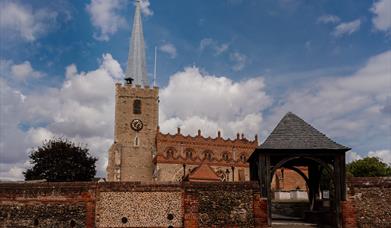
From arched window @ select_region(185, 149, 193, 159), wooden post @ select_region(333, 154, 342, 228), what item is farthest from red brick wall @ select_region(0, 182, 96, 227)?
arched window @ select_region(185, 149, 193, 159)

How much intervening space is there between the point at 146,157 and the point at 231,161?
1197 centimetres

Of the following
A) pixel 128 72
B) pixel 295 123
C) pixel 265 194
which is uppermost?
pixel 128 72

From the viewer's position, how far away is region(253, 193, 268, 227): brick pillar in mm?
14969

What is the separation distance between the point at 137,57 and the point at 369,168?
3691 cm

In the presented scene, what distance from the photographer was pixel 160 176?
2034 inches

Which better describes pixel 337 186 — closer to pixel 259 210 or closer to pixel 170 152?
pixel 259 210

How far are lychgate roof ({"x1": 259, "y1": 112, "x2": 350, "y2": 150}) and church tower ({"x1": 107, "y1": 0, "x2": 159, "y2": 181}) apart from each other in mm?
39803

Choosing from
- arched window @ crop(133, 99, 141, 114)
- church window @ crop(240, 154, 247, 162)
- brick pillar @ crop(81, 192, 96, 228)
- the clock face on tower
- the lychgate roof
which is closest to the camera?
brick pillar @ crop(81, 192, 96, 228)

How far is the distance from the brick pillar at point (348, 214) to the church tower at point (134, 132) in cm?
4155

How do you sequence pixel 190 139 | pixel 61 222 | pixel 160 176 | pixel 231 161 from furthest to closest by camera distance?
A: pixel 190 139 → pixel 231 161 → pixel 160 176 → pixel 61 222

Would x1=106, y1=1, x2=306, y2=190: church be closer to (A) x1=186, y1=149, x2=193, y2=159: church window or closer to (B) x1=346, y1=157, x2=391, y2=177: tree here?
(A) x1=186, y1=149, x2=193, y2=159: church window

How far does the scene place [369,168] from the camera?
4600 centimetres

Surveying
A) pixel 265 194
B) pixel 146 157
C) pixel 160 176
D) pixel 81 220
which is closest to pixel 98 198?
pixel 81 220

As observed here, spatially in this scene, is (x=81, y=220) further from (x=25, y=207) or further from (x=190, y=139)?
(x=190, y=139)
